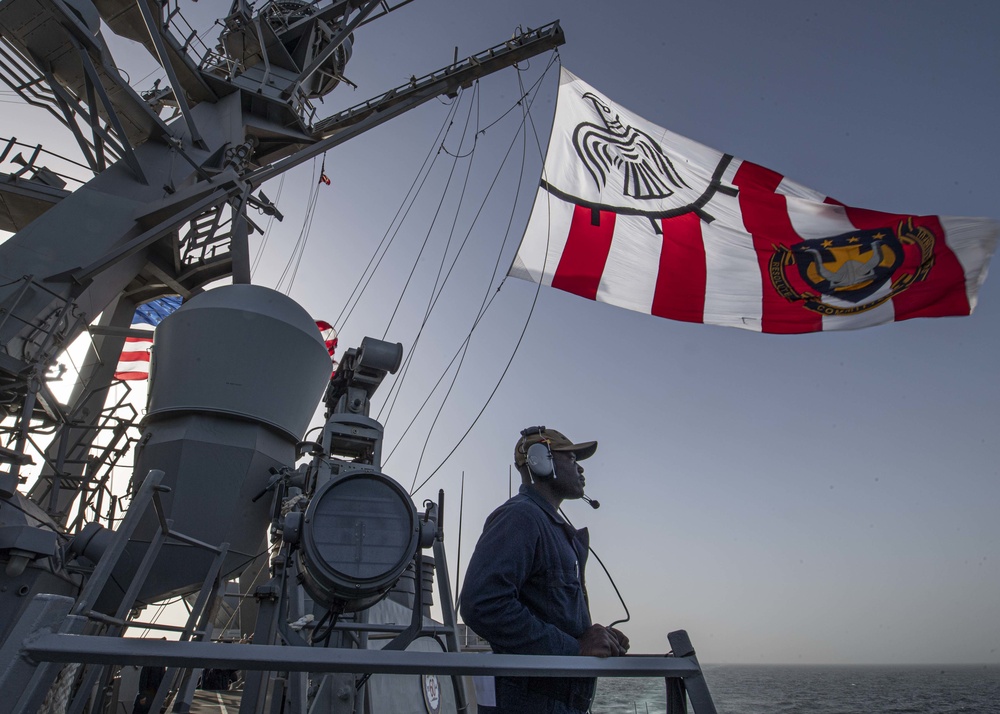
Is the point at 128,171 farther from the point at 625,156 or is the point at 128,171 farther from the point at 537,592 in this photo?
the point at 537,592

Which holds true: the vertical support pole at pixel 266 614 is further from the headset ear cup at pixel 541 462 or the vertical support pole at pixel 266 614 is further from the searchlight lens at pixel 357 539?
the headset ear cup at pixel 541 462

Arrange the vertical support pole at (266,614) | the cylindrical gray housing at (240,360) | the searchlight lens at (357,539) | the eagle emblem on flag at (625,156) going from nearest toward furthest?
the searchlight lens at (357,539), the vertical support pole at (266,614), the cylindrical gray housing at (240,360), the eagle emblem on flag at (625,156)

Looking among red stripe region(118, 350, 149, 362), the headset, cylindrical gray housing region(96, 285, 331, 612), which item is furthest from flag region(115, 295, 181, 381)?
the headset

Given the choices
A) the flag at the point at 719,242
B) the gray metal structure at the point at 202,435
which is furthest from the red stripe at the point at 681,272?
the gray metal structure at the point at 202,435

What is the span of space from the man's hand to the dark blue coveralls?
0.06m

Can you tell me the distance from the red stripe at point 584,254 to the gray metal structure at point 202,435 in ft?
7.63

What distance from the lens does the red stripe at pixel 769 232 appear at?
549 centimetres

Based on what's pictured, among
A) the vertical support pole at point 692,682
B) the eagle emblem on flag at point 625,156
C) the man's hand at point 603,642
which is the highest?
the eagle emblem on flag at point 625,156

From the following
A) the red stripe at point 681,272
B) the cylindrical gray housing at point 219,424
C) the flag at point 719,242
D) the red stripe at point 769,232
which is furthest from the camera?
the red stripe at point 681,272

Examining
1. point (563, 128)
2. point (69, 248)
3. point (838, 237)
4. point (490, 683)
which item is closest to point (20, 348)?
point (69, 248)

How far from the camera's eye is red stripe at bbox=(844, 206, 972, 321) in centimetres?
505

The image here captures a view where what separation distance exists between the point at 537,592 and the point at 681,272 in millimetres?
4570

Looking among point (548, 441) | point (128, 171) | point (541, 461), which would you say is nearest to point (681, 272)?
point (548, 441)

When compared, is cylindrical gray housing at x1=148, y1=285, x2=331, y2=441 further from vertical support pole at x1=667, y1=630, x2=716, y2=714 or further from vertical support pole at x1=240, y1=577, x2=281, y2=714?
vertical support pole at x1=667, y1=630, x2=716, y2=714
